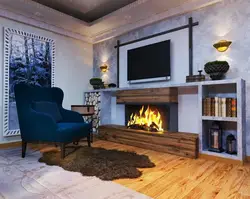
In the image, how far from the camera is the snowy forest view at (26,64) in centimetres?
313

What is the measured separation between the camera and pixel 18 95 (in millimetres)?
2408

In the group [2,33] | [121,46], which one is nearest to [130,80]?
[121,46]

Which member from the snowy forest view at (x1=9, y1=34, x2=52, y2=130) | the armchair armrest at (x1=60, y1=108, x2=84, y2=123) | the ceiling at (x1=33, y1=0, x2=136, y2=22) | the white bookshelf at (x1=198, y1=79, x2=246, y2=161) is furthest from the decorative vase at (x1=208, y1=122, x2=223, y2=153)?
the snowy forest view at (x1=9, y1=34, x2=52, y2=130)

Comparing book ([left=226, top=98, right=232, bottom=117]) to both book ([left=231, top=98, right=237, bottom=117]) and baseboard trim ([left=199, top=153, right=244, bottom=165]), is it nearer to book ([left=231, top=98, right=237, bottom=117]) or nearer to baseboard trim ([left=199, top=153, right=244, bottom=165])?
book ([left=231, top=98, right=237, bottom=117])

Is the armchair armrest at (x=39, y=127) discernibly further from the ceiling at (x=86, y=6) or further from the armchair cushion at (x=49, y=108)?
the ceiling at (x=86, y=6)

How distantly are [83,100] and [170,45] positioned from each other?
2.35 meters

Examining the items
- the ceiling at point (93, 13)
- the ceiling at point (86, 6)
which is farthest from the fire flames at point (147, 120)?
the ceiling at point (86, 6)

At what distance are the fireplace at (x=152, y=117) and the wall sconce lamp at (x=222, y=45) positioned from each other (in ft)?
3.51

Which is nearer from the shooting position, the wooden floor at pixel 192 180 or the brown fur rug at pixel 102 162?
the wooden floor at pixel 192 180

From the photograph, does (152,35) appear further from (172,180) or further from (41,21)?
(172,180)

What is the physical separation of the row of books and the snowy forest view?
116 inches

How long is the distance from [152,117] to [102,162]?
1.47 m

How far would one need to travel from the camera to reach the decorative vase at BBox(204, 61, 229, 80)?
A: 2.37m

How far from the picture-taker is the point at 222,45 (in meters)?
2.43
